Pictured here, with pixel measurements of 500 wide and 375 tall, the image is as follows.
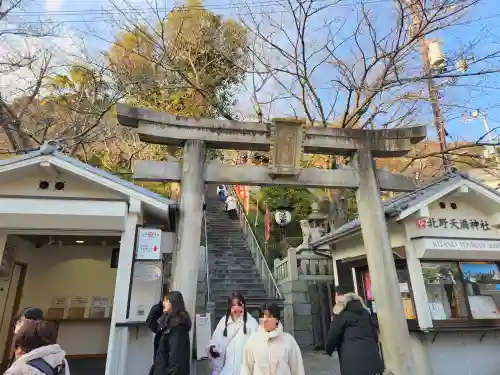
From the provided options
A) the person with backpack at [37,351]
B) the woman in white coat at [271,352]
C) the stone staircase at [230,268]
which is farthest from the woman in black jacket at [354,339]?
the stone staircase at [230,268]

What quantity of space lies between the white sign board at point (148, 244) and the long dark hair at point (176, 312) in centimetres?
260

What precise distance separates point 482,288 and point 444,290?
1039 millimetres

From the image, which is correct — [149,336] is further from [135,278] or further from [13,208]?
[13,208]

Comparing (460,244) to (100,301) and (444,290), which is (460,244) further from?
(100,301)

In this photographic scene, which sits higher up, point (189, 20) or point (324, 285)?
point (189, 20)

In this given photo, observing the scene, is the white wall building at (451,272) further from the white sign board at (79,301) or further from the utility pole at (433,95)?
the white sign board at (79,301)

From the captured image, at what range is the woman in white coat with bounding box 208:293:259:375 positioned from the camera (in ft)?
15.4

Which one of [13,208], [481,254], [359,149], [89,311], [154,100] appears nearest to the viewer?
[13,208]

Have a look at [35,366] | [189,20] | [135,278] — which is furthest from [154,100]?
[35,366]

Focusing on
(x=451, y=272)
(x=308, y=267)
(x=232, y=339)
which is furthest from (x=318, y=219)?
(x=232, y=339)

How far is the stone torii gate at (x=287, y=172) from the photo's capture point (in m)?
6.25

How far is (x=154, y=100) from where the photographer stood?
21.4 m

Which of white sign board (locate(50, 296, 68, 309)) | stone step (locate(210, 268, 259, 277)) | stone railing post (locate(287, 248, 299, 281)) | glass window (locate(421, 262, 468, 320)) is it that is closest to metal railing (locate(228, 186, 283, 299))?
stone step (locate(210, 268, 259, 277))

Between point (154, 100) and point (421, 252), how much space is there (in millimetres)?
18193
